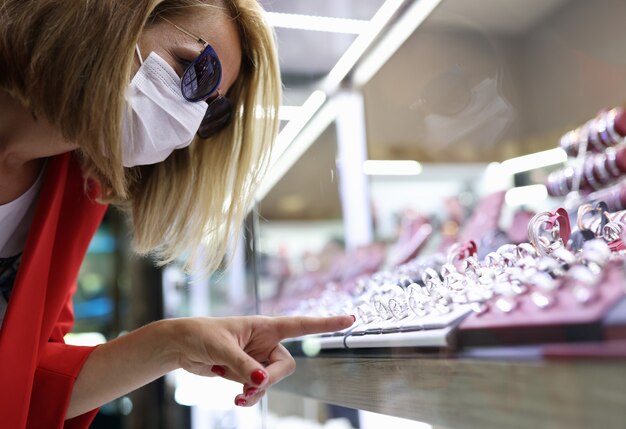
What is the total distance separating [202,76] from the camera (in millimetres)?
814

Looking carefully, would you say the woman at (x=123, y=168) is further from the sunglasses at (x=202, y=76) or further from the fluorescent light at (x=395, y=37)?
the fluorescent light at (x=395, y=37)

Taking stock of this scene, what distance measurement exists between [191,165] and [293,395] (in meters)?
0.39

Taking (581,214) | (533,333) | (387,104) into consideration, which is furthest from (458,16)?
(533,333)

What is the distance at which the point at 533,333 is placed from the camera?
1.11 ft

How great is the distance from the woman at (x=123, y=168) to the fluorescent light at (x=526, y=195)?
1.29 feet

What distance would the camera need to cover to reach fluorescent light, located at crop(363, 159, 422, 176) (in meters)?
1.12

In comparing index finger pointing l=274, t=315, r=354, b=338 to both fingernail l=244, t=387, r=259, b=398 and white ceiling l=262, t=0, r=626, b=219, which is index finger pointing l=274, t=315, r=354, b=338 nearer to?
fingernail l=244, t=387, r=259, b=398

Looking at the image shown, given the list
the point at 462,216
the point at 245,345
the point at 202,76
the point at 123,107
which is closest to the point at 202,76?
the point at 202,76

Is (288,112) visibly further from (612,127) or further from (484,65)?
(612,127)

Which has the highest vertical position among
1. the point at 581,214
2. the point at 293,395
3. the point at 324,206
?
the point at 324,206

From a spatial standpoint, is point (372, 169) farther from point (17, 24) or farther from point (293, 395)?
point (17, 24)

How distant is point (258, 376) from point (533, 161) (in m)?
0.61

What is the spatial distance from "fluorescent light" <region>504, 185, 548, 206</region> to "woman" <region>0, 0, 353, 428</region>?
393mm

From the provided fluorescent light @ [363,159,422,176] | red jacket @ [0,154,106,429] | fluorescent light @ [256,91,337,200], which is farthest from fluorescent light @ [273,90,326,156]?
red jacket @ [0,154,106,429]
